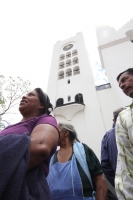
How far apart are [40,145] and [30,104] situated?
83cm

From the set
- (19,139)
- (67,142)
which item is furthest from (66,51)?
(19,139)

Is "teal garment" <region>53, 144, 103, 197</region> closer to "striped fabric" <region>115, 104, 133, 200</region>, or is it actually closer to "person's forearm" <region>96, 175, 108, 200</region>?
"person's forearm" <region>96, 175, 108, 200</region>

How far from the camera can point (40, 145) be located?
809 millimetres

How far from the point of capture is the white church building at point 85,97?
840 centimetres

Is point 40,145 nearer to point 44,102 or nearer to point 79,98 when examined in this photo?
point 44,102

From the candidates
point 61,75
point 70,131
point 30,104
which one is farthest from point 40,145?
point 61,75

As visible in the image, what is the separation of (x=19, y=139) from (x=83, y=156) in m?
1.27

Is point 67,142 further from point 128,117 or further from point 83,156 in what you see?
point 128,117

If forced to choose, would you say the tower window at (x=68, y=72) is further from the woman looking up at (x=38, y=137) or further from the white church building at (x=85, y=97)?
the woman looking up at (x=38, y=137)

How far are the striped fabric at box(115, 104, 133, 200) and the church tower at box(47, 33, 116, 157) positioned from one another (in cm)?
655

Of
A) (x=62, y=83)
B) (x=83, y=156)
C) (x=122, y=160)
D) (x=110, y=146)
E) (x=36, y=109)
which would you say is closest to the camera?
(x=122, y=160)

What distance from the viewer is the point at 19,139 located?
80 cm

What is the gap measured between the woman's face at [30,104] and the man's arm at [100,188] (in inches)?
45.1

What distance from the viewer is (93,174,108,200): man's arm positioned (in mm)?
1552
